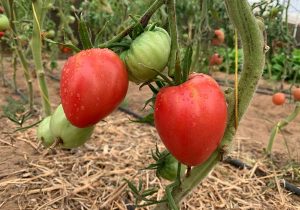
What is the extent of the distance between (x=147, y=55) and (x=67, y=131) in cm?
24

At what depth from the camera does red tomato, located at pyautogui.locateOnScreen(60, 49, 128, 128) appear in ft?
2.09

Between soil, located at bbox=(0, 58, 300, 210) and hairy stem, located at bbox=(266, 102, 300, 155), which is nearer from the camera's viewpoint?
soil, located at bbox=(0, 58, 300, 210)

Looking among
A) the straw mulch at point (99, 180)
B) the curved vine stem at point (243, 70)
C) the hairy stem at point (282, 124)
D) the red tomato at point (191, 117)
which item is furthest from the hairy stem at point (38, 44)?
the hairy stem at point (282, 124)

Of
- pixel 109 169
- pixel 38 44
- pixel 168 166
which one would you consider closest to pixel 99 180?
pixel 109 169

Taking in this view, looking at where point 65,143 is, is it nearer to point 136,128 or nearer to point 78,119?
point 78,119

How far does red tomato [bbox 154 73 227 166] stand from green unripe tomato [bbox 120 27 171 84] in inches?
1.9

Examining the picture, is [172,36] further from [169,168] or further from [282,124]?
[282,124]

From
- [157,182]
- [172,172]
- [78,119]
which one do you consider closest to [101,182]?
[157,182]

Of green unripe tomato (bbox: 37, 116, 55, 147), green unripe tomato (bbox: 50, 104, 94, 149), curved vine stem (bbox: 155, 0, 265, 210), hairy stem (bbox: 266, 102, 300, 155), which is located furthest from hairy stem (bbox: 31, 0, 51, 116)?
hairy stem (bbox: 266, 102, 300, 155)

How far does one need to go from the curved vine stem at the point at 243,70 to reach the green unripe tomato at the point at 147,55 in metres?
0.13

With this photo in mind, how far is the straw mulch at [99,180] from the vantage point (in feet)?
4.65

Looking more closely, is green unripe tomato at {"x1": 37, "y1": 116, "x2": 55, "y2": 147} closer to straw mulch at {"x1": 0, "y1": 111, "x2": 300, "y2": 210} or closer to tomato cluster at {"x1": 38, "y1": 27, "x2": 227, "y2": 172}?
tomato cluster at {"x1": 38, "y1": 27, "x2": 227, "y2": 172}

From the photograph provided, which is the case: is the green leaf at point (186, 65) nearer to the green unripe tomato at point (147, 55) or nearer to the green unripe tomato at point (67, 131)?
the green unripe tomato at point (147, 55)

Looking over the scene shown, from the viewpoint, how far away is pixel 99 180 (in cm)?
156
